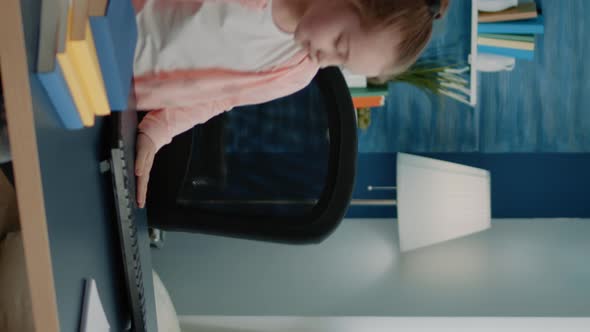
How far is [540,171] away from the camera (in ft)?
9.81

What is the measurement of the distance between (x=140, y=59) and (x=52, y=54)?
59 centimetres

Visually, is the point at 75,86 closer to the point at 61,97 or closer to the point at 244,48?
the point at 61,97

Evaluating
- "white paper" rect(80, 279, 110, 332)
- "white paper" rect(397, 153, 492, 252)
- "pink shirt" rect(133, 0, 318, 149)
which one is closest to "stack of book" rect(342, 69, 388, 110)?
"white paper" rect(397, 153, 492, 252)

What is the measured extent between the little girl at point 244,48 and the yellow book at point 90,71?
402 mm

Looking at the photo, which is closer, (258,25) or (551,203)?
(258,25)

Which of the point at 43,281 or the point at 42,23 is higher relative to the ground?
the point at 42,23

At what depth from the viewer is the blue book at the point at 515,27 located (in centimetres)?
264

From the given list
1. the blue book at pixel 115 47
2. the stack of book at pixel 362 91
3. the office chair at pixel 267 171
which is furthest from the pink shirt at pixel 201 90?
the stack of book at pixel 362 91

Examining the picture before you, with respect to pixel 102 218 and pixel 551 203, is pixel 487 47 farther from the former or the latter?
pixel 102 218

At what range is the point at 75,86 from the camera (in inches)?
32.4

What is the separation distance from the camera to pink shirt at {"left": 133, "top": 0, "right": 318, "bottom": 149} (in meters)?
1.39

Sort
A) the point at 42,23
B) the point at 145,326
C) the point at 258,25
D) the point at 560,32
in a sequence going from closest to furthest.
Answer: the point at 42,23 → the point at 145,326 → the point at 258,25 → the point at 560,32

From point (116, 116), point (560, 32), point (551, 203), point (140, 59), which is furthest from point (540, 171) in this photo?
point (116, 116)

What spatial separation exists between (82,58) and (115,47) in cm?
7
